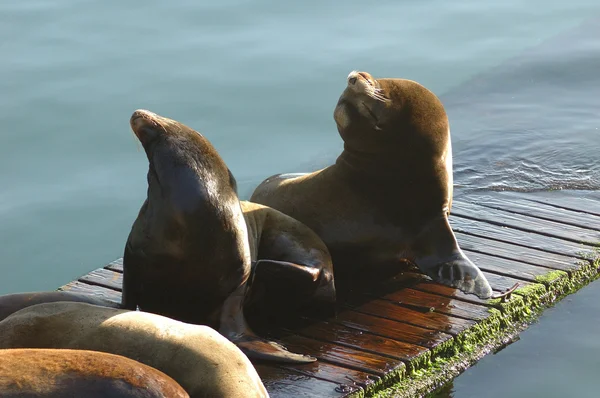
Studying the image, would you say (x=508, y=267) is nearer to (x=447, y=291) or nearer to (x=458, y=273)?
(x=458, y=273)

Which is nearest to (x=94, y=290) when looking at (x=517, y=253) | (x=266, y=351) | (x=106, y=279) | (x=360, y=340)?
(x=106, y=279)

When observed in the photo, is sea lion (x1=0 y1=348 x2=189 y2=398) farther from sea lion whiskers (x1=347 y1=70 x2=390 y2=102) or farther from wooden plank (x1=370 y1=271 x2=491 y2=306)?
sea lion whiskers (x1=347 y1=70 x2=390 y2=102)

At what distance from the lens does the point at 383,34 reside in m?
13.4

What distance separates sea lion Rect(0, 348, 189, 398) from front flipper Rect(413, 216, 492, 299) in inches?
101

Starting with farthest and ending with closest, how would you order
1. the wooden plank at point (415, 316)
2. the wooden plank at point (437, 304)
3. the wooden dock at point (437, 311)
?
1. the wooden plank at point (437, 304)
2. the wooden plank at point (415, 316)
3. the wooden dock at point (437, 311)

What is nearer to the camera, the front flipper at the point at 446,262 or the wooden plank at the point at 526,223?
the front flipper at the point at 446,262

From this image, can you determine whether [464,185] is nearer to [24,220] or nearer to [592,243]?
[592,243]

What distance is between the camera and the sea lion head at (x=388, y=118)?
653 cm

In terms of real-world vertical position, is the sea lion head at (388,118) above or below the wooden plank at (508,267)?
above

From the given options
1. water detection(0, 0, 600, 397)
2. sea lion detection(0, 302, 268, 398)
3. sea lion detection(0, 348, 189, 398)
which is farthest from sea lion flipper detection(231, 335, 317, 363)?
water detection(0, 0, 600, 397)

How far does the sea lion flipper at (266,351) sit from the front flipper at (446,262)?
46.2 inches

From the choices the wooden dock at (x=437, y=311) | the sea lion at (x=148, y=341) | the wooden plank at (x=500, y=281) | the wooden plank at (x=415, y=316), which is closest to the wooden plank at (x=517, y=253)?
the wooden dock at (x=437, y=311)

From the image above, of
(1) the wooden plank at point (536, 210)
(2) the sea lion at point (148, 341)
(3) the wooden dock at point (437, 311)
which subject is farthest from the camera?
(1) the wooden plank at point (536, 210)

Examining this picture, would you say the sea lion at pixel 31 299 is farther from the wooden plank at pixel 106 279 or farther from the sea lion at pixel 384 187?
the sea lion at pixel 384 187
